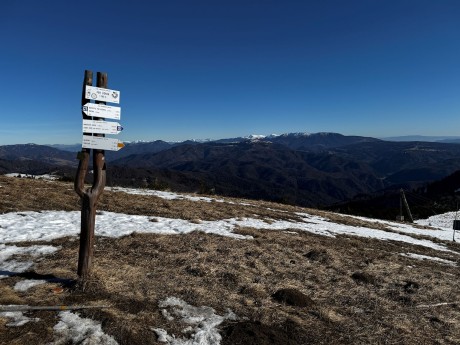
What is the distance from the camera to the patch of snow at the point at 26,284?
7293 millimetres

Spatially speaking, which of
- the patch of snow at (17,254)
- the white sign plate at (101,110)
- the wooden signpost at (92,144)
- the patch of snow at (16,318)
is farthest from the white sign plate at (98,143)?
the patch of snow at (17,254)

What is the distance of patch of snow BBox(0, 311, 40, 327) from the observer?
18.9 ft

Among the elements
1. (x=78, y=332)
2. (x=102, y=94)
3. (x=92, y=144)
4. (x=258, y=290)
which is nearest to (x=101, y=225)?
(x=92, y=144)

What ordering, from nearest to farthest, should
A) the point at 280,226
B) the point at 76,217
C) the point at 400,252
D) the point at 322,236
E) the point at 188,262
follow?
the point at 188,262
the point at 76,217
the point at 400,252
the point at 322,236
the point at 280,226

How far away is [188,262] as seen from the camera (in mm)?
9977

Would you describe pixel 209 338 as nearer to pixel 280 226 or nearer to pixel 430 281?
pixel 430 281

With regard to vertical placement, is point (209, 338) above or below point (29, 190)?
below

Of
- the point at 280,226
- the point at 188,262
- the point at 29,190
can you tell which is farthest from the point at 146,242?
the point at 29,190

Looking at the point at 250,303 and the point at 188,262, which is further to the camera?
the point at 188,262

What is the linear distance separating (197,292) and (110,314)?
218cm

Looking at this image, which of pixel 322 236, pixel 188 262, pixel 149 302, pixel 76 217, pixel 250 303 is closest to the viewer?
pixel 149 302

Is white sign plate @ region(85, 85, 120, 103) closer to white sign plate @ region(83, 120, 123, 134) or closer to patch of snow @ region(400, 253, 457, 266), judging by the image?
white sign plate @ region(83, 120, 123, 134)

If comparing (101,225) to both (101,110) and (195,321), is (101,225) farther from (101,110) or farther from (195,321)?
(195,321)

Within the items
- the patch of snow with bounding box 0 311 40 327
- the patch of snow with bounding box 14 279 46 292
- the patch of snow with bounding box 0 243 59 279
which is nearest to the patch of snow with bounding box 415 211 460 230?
the patch of snow with bounding box 0 243 59 279
